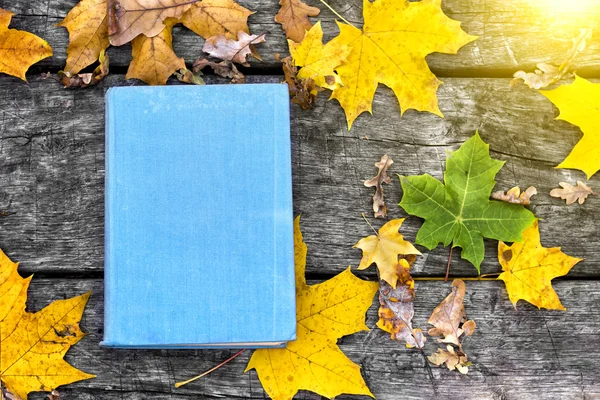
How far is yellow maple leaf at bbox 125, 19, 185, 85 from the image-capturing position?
1.40m

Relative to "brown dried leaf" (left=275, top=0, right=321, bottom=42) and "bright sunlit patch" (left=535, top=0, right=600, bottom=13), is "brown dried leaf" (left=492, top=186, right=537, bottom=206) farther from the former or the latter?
"brown dried leaf" (left=275, top=0, right=321, bottom=42)

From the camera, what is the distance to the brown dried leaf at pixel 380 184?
1.44 meters

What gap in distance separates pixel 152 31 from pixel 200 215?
1.55ft

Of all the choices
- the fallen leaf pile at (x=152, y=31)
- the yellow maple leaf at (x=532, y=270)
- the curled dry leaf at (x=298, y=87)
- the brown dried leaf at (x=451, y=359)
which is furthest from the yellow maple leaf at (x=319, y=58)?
the brown dried leaf at (x=451, y=359)

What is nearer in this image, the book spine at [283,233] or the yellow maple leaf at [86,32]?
the book spine at [283,233]

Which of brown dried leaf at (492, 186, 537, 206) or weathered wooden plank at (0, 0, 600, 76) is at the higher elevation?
weathered wooden plank at (0, 0, 600, 76)

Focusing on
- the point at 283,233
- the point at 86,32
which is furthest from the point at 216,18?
the point at 283,233

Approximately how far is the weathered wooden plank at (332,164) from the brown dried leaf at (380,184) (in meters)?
0.02

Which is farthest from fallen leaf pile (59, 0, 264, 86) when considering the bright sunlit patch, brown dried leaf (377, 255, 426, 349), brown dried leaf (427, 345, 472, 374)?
brown dried leaf (427, 345, 472, 374)

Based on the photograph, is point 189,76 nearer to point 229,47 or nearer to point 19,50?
point 229,47

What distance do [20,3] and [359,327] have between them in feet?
3.87

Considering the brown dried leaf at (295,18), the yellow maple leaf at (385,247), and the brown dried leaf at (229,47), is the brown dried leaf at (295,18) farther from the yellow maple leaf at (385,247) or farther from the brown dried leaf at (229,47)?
the yellow maple leaf at (385,247)

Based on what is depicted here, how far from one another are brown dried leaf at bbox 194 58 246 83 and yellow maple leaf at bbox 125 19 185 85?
0.04m

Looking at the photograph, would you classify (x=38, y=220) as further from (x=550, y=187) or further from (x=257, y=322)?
(x=550, y=187)
